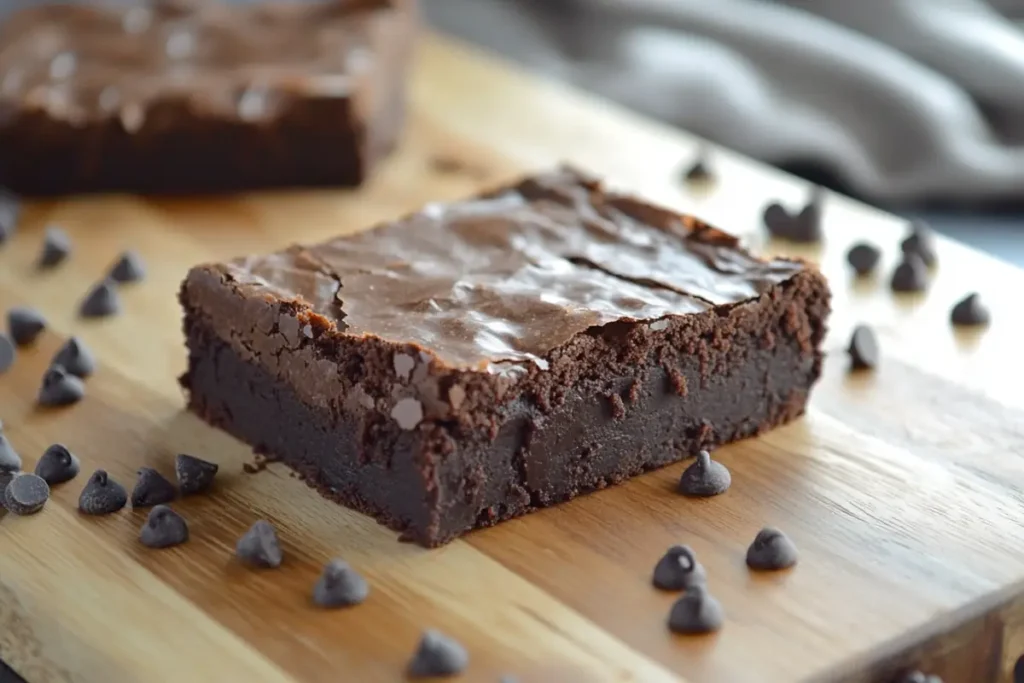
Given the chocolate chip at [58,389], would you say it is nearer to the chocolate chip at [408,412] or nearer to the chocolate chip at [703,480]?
the chocolate chip at [408,412]

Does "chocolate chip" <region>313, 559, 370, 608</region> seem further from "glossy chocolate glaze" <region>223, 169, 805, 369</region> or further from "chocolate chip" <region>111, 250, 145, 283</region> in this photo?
"chocolate chip" <region>111, 250, 145, 283</region>

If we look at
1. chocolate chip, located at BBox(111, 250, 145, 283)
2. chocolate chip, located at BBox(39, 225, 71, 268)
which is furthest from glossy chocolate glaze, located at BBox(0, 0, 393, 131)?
chocolate chip, located at BBox(111, 250, 145, 283)

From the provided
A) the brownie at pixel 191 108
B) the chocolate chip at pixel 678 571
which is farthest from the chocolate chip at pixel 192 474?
the brownie at pixel 191 108

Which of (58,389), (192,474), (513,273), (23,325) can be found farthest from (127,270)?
(513,273)

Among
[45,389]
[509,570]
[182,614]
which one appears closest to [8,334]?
[45,389]

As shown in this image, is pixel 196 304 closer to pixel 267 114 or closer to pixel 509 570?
pixel 509 570
